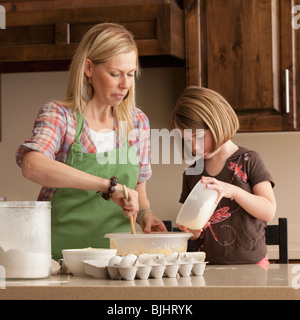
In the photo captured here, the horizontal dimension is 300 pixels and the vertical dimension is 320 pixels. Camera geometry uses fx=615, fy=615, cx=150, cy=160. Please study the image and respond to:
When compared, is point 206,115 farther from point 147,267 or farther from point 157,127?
point 157,127

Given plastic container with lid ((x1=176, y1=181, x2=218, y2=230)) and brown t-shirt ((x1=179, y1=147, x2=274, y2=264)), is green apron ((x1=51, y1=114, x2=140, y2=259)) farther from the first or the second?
plastic container with lid ((x1=176, y1=181, x2=218, y2=230))

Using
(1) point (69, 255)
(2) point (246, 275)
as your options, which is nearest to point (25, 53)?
(1) point (69, 255)

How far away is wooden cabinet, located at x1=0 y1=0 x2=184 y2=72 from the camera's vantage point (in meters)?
2.79

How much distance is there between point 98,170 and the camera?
178 centimetres

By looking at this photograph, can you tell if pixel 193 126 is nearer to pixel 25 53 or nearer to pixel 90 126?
pixel 90 126

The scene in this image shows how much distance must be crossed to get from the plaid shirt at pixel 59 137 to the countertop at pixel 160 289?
55 centimetres

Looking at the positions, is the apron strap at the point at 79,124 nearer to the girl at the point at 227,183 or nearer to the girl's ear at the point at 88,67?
the girl's ear at the point at 88,67

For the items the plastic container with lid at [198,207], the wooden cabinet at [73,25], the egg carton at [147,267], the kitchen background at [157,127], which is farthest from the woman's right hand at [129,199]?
the kitchen background at [157,127]

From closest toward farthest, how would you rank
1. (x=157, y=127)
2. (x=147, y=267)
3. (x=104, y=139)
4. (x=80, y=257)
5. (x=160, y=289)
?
(x=160, y=289)
(x=147, y=267)
(x=80, y=257)
(x=104, y=139)
(x=157, y=127)

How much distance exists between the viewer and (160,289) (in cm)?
106

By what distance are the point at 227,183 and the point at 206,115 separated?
0.71 feet

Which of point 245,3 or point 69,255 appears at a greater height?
point 245,3

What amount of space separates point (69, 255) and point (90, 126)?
2.00ft

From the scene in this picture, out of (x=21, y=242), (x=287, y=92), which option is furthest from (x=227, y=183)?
(x=287, y=92)
